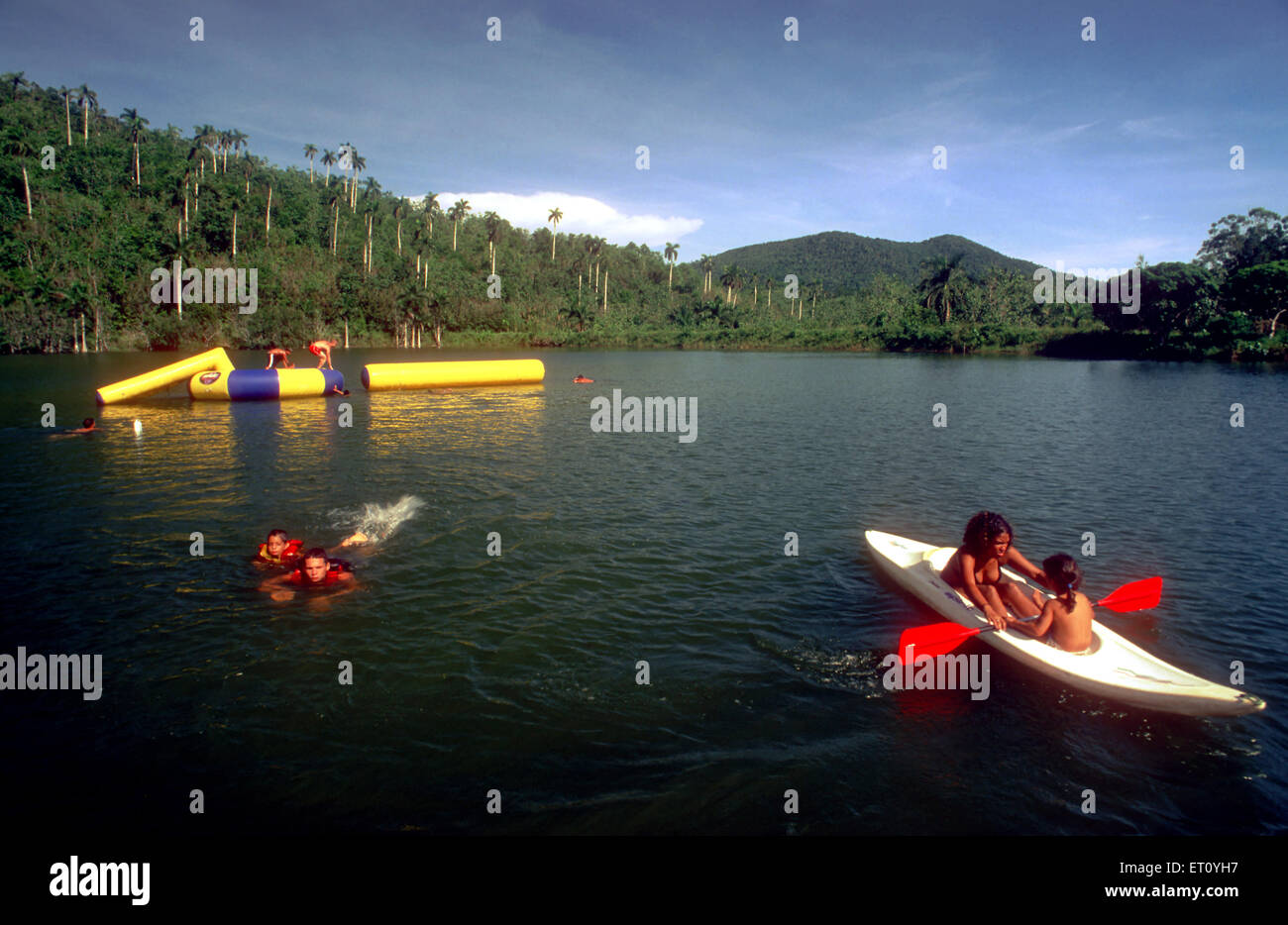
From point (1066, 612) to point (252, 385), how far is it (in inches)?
1073

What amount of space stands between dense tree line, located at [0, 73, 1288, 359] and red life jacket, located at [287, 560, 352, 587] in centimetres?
3444

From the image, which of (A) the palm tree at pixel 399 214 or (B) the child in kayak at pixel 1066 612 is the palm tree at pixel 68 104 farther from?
(B) the child in kayak at pixel 1066 612

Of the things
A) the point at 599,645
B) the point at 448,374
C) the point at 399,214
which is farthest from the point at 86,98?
the point at 599,645

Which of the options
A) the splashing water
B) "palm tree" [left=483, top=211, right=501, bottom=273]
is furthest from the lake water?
"palm tree" [left=483, top=211, right=501, bottom=273]

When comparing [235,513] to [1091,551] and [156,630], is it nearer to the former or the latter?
[156,630]

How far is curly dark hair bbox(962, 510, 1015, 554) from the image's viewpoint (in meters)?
7.84

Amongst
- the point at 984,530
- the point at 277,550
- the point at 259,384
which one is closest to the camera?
the point at 984,530

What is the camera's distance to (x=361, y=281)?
80250 mm

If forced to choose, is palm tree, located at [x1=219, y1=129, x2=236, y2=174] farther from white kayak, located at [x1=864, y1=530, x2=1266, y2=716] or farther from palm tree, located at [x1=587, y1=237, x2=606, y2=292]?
white kayak, located at [x1=864, y1=530, x2=1266, y2=716]

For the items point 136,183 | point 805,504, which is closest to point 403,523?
point 805,504

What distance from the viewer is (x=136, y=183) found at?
263 ft

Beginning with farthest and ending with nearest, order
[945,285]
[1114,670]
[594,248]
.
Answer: [594,248] < [945,285] < [1114,670]

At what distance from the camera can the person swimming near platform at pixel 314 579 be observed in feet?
29.8

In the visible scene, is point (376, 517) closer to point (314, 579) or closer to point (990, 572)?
point (314, 579)
